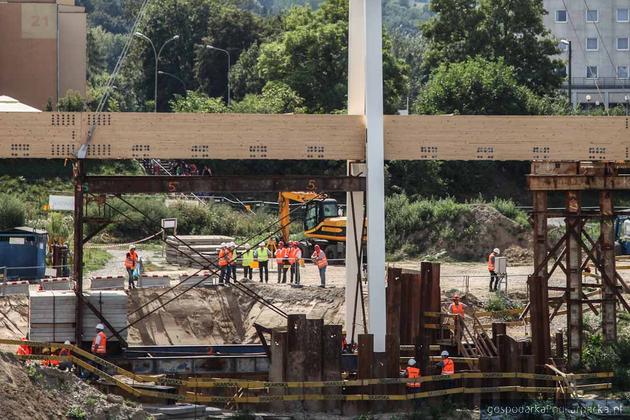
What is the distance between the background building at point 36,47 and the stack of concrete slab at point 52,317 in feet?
117

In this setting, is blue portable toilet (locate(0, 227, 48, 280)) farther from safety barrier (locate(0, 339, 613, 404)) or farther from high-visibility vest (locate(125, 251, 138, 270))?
safety barrier (locate(0, 339, 613, 404))

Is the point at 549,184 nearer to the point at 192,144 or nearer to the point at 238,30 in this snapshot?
the point at 192,144

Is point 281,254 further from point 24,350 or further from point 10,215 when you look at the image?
point 24,350

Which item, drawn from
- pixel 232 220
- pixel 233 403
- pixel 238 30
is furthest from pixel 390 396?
pixel 238 30

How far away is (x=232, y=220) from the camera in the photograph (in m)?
61.0

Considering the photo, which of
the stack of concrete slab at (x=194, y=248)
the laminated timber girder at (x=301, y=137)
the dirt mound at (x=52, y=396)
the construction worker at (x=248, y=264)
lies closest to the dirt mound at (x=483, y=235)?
the stack of concrete slab at (x=194, y=248)

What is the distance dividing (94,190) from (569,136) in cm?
1100

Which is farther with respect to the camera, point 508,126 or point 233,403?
point 508,126

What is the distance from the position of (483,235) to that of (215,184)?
25.8 m

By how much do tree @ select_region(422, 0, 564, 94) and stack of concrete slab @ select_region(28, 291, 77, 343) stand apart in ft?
173

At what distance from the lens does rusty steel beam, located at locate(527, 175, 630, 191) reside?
A: 3475 centimetres

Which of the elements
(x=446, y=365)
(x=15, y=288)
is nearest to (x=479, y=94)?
(x=15, y=288)

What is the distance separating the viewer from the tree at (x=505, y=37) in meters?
82.2

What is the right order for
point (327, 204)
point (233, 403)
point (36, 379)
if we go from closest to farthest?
point (36, 379) < point (233, 403) < point (327, 204)
